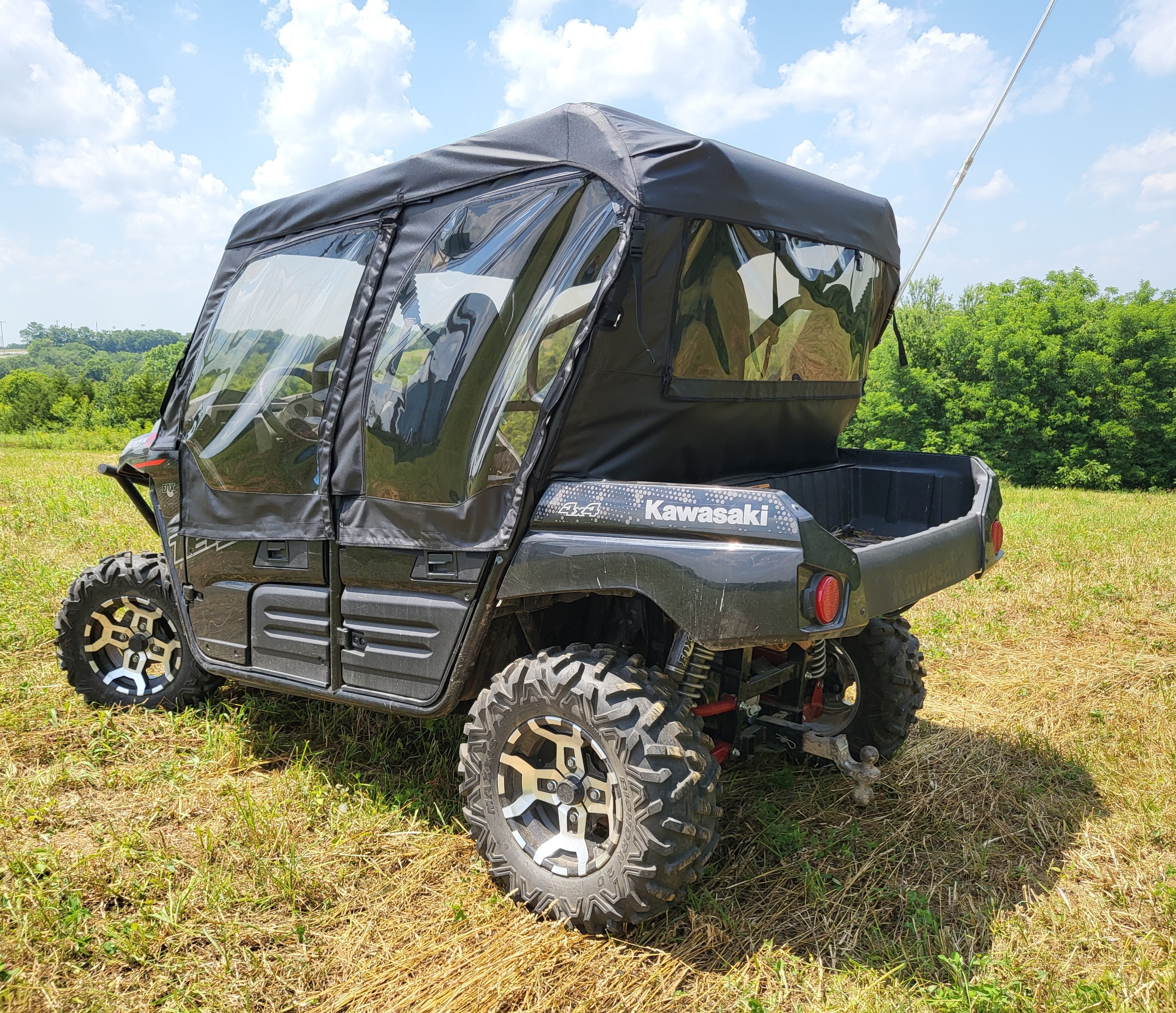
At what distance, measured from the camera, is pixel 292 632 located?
3.58 meters

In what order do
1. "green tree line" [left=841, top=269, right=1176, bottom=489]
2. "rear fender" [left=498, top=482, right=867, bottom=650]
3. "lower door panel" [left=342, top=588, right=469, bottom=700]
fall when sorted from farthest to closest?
"green tree line" [left=841, top=269, right=1176, bottom=489]
"lower door panel" [left=342, top=588, right=469, bottom=700]
"rear fender" [left=498, top=482, right=867, bottom=650]

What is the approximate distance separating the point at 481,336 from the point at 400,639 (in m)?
1.11

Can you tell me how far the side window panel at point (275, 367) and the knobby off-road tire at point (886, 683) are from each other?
7.87 ft

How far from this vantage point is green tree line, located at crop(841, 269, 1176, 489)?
76.9 feet

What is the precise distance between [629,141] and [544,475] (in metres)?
1.04

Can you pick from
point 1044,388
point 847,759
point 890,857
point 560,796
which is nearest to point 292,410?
point 560,796

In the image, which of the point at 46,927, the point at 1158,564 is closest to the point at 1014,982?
the point at 46,927

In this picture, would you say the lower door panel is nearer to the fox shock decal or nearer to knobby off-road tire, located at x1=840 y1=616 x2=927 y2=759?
the fox shock decal

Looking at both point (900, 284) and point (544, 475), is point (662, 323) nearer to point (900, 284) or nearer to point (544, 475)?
point (544, 475)

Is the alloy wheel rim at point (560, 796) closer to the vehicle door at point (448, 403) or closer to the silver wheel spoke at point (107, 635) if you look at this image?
the vehicle door at point (448, 403)

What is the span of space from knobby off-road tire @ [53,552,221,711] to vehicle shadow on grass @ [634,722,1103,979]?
267 centimetres

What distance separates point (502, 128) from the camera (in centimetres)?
299

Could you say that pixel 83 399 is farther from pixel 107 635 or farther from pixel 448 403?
pixel 448 403

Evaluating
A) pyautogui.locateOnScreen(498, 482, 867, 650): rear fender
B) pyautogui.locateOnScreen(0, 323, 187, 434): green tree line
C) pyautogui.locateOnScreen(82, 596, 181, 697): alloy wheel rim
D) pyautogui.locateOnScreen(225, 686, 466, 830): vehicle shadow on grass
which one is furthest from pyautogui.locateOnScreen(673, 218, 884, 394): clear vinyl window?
pyautogui.locateOnScreen(0, 323, 187, 434): green tree line
